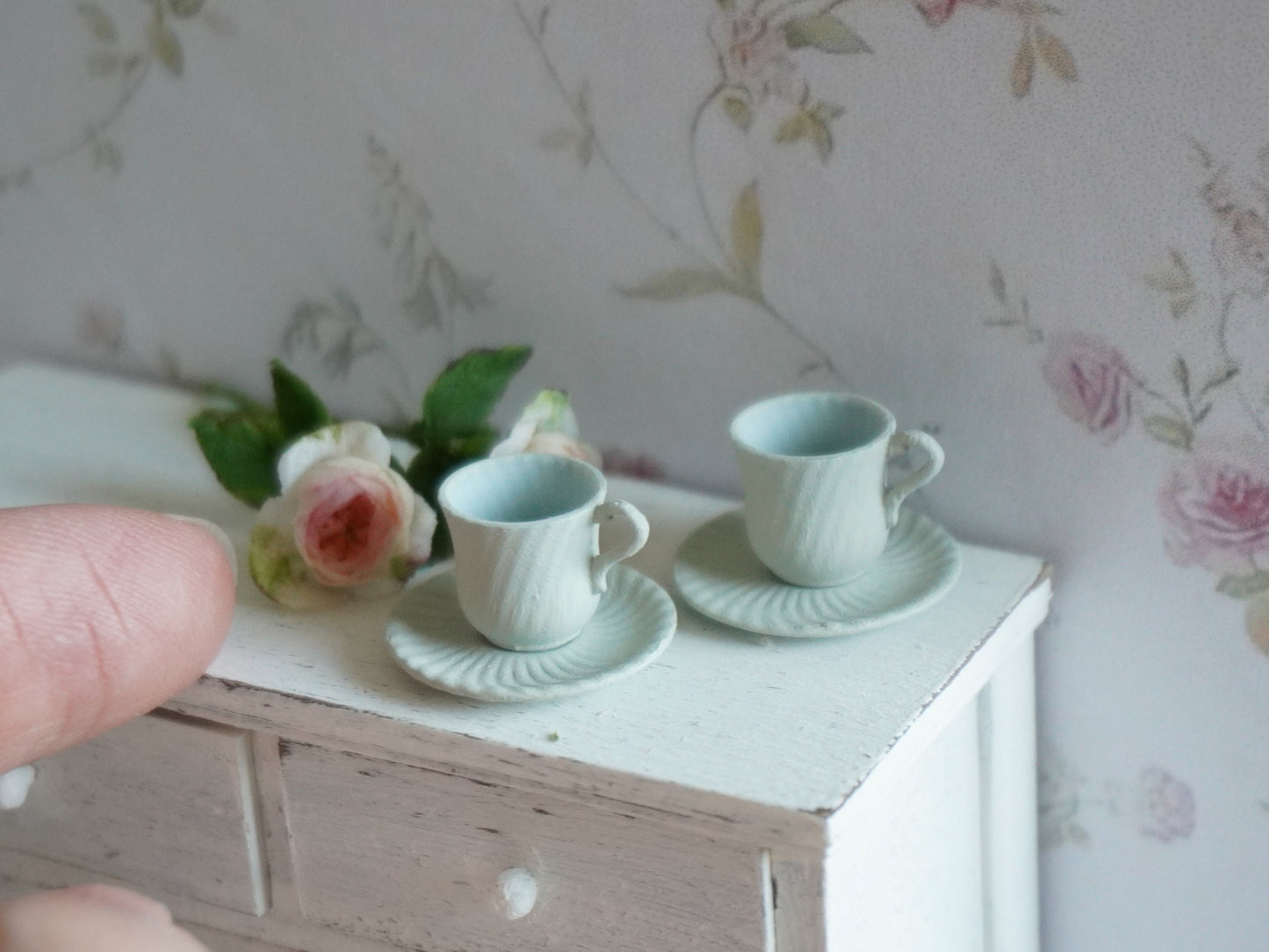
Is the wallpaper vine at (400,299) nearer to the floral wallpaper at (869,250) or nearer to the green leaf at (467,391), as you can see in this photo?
the floral wallpaper at (869,250)

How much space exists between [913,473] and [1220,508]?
0.56 feet

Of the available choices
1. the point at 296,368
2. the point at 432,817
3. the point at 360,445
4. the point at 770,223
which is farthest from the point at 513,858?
the point at 296,368

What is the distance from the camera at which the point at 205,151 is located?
40.2 inches

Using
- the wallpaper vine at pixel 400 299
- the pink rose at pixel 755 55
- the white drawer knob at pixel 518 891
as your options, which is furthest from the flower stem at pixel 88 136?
the white drawer knob at pixel 518 891

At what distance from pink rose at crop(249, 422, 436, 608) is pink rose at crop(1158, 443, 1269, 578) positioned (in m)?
0.40

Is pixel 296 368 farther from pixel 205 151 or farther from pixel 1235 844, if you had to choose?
pixel 1235 844

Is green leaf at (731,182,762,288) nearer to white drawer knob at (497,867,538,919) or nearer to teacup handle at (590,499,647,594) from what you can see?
teacup handle at (590,499,647,594)

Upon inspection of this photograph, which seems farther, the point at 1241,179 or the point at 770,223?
the point at 770,223

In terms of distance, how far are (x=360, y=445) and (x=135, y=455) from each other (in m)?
0.27

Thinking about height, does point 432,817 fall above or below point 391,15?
below

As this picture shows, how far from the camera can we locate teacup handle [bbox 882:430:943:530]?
740 millimetres

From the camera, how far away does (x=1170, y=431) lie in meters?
0.78

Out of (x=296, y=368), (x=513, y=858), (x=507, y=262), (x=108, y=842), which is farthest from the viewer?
(x=296, y=368)

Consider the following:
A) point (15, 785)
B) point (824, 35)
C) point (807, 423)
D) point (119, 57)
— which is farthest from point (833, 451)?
point (119, 57)
